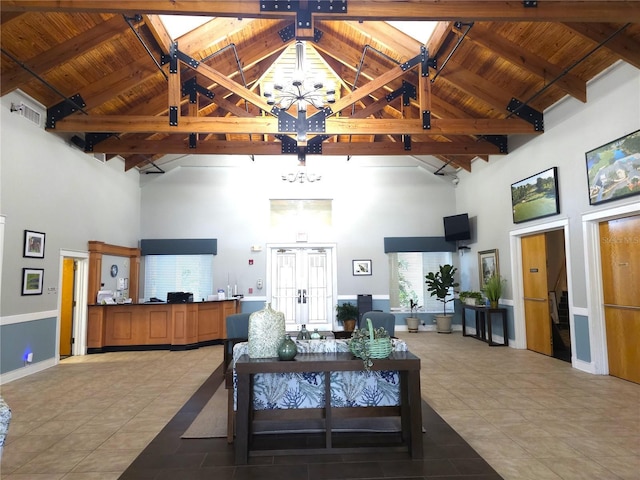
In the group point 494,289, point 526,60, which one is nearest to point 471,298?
point 494,289

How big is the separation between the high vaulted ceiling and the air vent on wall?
0.20m

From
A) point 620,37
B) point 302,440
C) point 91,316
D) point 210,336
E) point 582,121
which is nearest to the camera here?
point 302,440

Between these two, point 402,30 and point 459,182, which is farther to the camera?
point 459,182

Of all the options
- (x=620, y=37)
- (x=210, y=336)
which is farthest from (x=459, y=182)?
(x=210, y=336)

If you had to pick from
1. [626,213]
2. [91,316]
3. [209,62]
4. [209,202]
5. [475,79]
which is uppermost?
[209,62]

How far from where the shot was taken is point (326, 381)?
301 cm

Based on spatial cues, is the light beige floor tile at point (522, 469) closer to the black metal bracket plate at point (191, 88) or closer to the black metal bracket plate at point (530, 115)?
the black metal bracket plate at point (530, 115)

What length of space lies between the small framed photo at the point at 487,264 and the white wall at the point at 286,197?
1609mm

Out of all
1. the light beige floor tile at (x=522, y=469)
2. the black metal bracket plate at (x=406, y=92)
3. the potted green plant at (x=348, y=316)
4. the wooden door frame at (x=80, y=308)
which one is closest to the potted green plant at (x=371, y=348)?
the light beige floor tile at (x=522, y=469)

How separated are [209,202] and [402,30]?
6054 mm

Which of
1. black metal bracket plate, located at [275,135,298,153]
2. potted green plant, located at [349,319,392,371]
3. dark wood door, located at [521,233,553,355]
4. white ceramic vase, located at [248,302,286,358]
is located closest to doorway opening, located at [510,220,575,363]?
dark wood door, located at [521,233,553,355]

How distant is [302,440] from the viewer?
3.25 meters

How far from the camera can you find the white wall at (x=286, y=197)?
9.88 meters

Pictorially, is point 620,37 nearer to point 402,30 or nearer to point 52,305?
point 402,30
